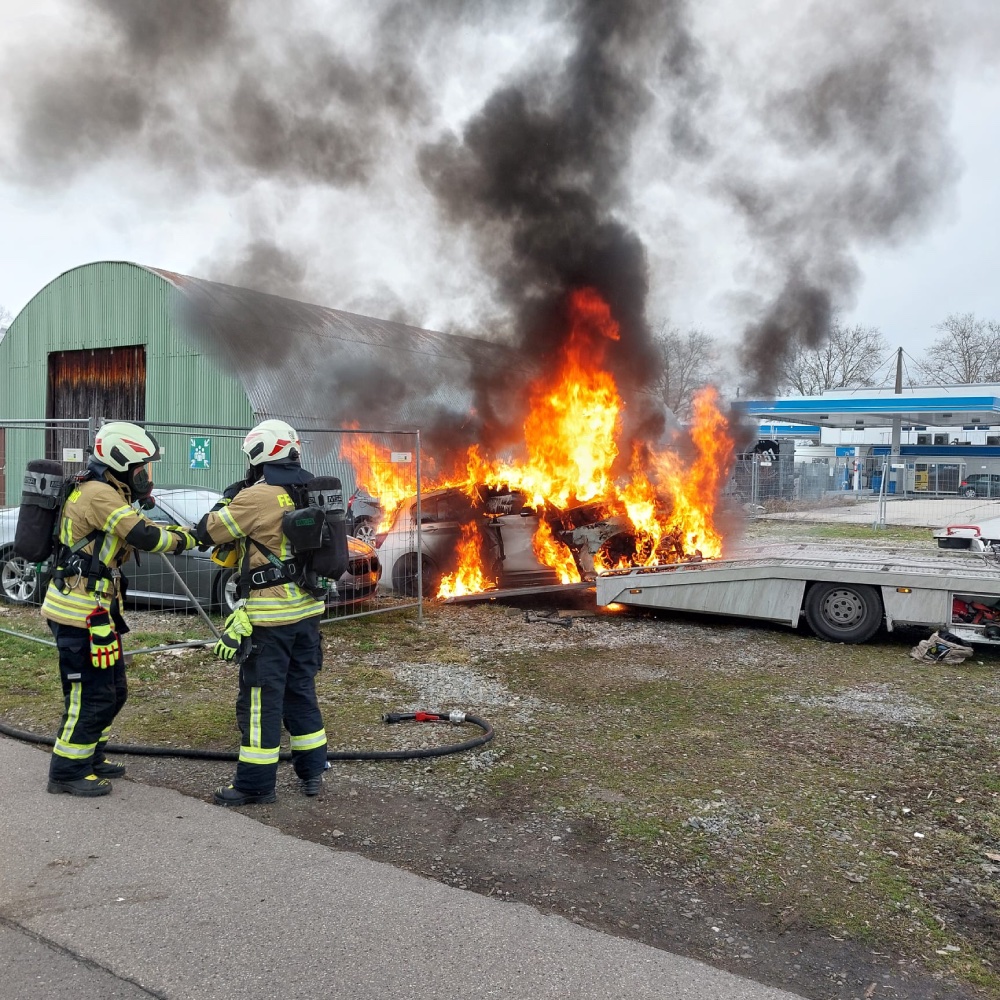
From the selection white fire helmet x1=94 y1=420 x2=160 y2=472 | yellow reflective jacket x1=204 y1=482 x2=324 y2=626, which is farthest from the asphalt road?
white fire helmet x1=94 y1=420 x2=160 y2=472

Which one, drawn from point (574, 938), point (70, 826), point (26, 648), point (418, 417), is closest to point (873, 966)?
point (574, 938)

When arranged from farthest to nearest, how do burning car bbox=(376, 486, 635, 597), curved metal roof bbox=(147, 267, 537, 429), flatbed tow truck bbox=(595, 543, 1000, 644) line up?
curved metal roof bbox=(147, 267, 537, 429)
burning car bbox=(376, 486, 635, 597)
flatbed tow truck bbox=(595, 543, 1000, 644)

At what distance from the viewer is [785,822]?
408 cm

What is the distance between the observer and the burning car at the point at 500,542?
988cm

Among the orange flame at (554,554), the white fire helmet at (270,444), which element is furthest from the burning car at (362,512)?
the white fire helmet at (270,444)

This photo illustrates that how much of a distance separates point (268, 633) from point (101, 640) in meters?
0.83

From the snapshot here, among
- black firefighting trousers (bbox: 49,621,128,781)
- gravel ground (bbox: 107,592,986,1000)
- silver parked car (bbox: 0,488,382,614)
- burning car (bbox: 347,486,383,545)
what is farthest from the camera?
burning car (bbox: 347,486,383,545)

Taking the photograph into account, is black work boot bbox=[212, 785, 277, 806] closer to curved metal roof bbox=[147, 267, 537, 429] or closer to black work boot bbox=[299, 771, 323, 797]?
black work boot bbox=[299, 771, 323, 797]

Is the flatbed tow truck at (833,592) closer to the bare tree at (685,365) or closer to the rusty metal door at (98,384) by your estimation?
the bare tree at (685,365)

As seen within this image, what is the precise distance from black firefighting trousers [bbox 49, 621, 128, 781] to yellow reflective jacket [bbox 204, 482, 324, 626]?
85cm

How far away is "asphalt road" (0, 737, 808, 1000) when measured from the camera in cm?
273

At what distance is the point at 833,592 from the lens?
8.12m

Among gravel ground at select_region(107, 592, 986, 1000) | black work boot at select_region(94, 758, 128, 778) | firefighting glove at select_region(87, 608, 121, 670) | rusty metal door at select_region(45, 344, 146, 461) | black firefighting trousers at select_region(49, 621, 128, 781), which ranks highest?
rusty metal door at select_region(45, 344, 146, 461)

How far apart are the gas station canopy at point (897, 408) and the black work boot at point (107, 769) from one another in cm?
3143
